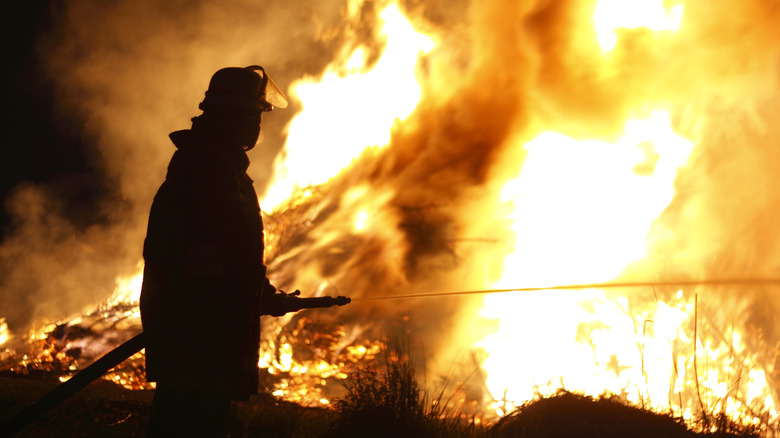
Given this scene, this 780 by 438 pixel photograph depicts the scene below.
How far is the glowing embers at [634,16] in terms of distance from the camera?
693 cm

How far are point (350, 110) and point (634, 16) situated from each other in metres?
4.18

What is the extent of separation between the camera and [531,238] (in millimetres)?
7094

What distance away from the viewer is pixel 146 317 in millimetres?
2908

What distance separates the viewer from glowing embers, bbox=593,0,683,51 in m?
6.93

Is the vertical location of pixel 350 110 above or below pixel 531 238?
above

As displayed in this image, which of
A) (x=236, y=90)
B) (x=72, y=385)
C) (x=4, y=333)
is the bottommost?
(x=72, y=385)

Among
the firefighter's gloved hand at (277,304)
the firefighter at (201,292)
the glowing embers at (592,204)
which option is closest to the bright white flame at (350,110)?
the glowing embers at (592,204)

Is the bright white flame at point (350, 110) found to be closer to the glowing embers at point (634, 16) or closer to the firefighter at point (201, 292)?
the glowing embers at point (634, 16)

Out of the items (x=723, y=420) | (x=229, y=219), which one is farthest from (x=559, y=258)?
(x=229, y=219)

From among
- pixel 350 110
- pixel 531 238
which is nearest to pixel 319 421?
pixel 531 238

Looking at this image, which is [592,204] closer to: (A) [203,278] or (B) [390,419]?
(B) [390,419]

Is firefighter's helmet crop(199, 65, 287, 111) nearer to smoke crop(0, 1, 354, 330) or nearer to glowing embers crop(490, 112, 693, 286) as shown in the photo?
glowing embers crop(490, 112, 693, 286)

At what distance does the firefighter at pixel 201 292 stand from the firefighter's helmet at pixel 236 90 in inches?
12.9

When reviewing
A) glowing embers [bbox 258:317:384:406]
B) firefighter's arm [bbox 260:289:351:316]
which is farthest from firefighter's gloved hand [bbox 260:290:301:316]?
glowing embers [bbox 258:317:384:406]
